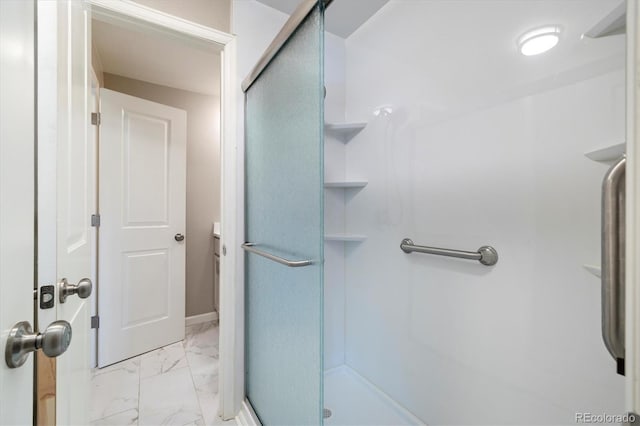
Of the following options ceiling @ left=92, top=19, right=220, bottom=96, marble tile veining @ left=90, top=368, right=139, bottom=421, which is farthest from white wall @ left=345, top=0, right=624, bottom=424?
marble tile veining @ left=90, top=368, right=139, bottom=421

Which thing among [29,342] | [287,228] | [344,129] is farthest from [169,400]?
[344,129]

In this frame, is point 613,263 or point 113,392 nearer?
point 613,263

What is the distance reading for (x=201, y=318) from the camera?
2699 millimetres

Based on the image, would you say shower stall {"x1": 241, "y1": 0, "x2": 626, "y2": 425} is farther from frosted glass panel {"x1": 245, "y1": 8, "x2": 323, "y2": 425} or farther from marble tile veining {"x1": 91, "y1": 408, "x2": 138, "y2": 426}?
marble tile veining {"x1": 91, "y1": 408, "x2": 138, "y2": 426}

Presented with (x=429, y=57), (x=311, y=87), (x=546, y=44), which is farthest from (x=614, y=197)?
(x=429, y=57)

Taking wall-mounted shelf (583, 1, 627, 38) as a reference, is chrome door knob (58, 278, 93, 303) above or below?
below

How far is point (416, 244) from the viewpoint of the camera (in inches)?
56.6

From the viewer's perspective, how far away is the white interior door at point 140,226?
1948mm

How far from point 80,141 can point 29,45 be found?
436 mm

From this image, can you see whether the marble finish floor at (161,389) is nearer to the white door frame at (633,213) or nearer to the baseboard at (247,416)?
the baseboard at (247,416)

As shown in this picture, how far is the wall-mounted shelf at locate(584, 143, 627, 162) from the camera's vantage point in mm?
710

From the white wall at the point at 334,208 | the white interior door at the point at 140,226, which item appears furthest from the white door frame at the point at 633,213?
the white interior door at the point at 140,226

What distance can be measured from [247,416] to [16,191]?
1.46 meters

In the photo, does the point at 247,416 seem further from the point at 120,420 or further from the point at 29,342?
the point at 29,342
